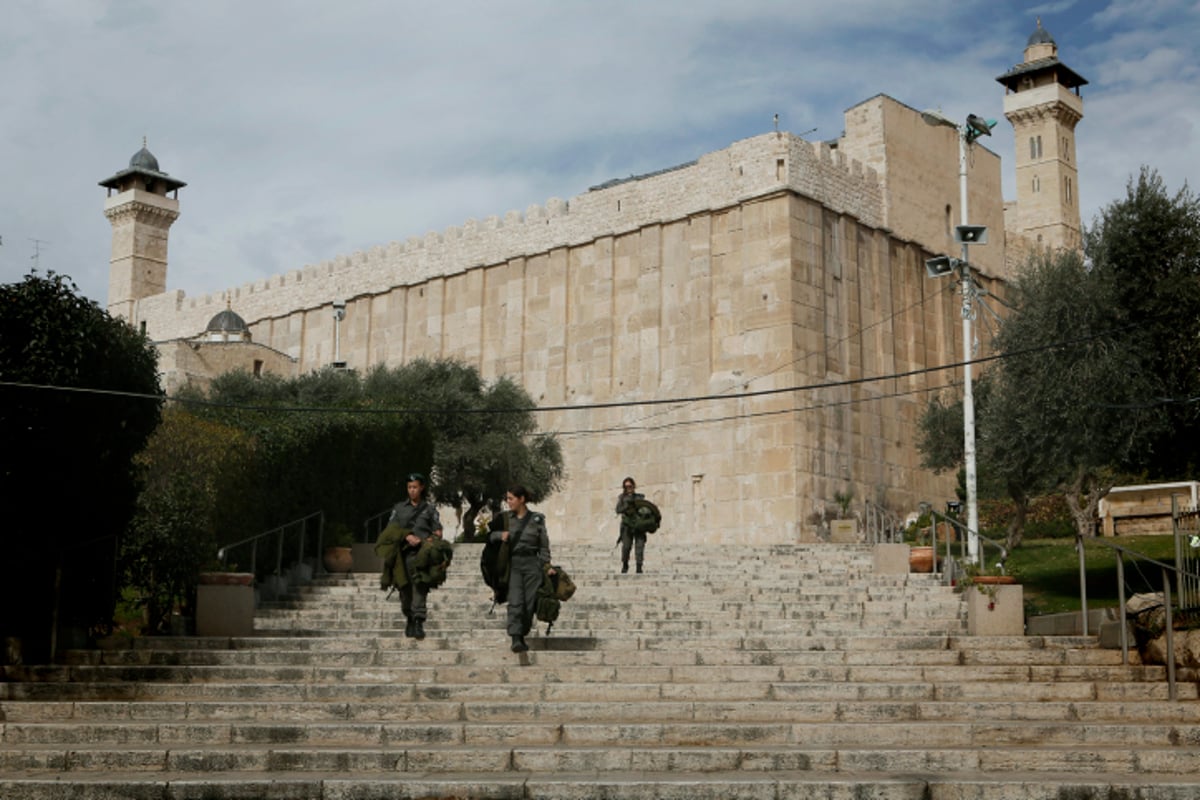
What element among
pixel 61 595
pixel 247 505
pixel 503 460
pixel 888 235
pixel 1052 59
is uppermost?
pixel 1052 59

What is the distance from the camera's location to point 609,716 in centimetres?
938

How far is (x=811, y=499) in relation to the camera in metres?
31.3

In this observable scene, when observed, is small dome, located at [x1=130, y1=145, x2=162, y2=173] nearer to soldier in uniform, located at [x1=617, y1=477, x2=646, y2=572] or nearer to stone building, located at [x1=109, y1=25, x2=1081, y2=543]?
stone building, located at [x1=109, y1=25, x2=1081, y2=543]

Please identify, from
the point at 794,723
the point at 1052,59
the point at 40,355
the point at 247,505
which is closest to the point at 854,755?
the point at 794,723

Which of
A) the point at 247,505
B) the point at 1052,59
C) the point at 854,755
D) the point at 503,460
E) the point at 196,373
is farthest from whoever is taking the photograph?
the point at 1052,59

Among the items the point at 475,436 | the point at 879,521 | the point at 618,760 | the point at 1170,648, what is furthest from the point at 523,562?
the point at 879,521

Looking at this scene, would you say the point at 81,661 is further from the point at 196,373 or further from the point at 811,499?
the point at 196,373

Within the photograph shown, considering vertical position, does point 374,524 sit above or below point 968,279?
below

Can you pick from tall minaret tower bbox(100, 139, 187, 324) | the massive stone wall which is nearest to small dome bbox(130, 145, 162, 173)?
tall minaret tower bbox(100, 139, 187, 324)

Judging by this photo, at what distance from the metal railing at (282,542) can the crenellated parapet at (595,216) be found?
18.1 metres

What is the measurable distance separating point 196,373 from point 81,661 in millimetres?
32087

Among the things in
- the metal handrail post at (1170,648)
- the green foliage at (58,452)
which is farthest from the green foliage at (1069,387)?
the green foliage at (58,452)

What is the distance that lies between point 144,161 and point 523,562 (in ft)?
180

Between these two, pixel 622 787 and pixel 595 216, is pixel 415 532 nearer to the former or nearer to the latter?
pixel 622 787
